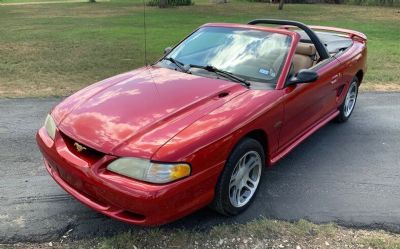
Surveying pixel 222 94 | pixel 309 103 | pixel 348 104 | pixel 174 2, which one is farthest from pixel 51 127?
pixel 174 2

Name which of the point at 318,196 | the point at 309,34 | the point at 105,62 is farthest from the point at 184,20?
the point at 318,196

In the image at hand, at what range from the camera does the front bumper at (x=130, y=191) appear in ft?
9.21

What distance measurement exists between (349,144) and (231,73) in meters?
1.97

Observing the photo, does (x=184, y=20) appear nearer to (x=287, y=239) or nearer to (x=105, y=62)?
(x=105, y=62)

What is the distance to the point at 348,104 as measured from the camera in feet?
19.2

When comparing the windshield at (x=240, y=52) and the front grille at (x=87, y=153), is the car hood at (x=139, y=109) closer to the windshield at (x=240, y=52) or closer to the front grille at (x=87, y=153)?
the front grille at (x=87, y=153)

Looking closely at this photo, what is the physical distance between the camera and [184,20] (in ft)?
62.4

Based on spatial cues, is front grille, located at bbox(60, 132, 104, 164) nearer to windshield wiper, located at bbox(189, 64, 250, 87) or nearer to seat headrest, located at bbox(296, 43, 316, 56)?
windshield wiper, located at bbox(189, 64, 250, 87)

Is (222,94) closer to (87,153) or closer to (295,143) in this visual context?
(295,143)

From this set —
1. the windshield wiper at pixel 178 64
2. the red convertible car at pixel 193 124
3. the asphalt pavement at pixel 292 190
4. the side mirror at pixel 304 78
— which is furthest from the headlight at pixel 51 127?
the side mirror at pixel 304 78

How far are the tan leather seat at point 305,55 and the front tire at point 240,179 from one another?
1.57 metres

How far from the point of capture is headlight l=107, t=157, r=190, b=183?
2828 millimetres

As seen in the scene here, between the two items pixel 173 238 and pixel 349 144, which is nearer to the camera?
pixel 173 238

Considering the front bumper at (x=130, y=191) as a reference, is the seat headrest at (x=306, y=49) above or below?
above
